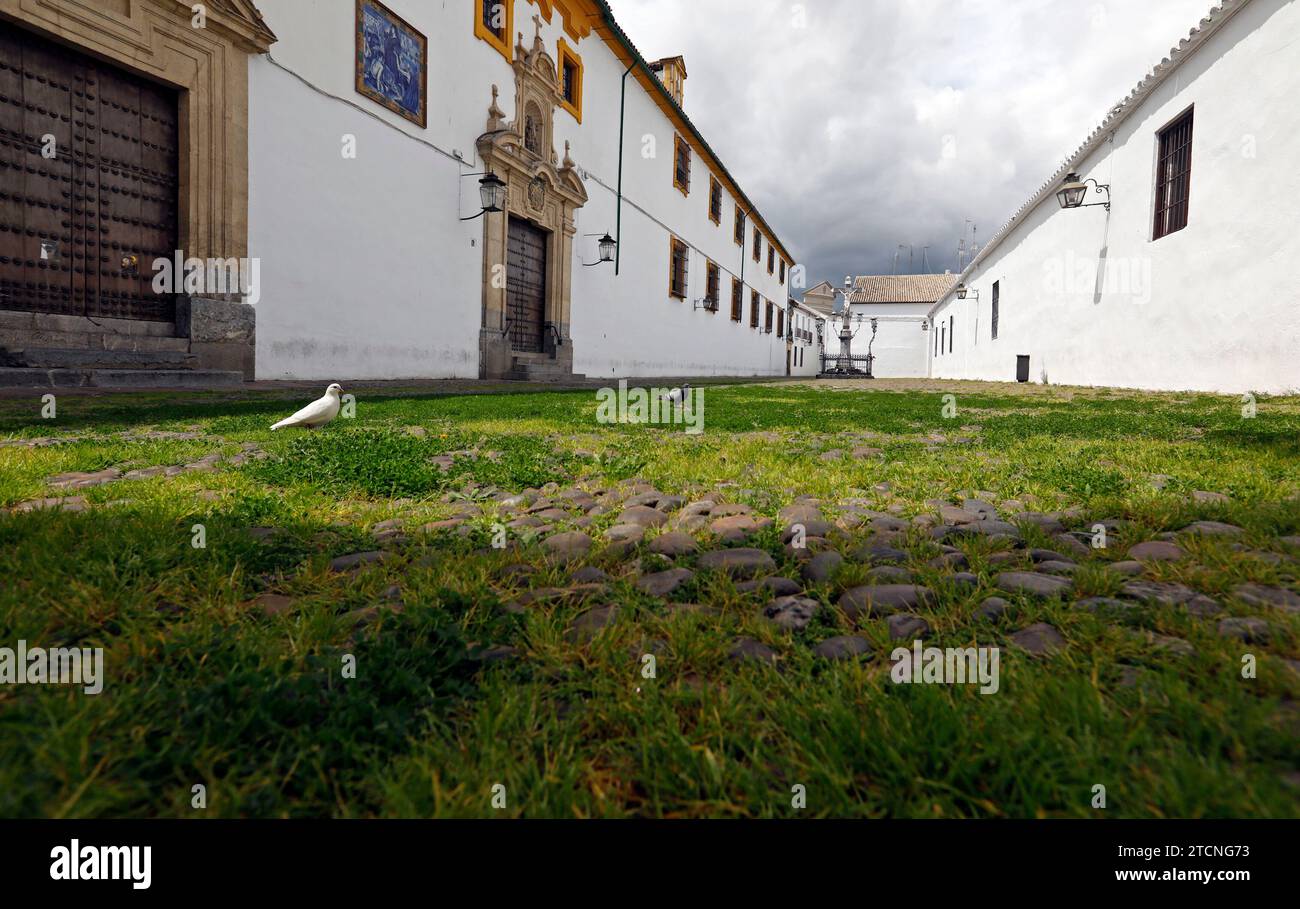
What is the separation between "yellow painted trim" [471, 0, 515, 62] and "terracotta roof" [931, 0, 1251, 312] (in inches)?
465

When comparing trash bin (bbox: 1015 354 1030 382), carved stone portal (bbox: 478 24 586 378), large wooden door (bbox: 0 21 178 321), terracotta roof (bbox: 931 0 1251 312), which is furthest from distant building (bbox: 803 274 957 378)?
large wooden door (bbox: 0 21 178 321)

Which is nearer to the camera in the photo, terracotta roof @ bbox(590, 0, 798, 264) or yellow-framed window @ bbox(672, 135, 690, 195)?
terracotta roof @ bbox(590, 0, 798, 264)

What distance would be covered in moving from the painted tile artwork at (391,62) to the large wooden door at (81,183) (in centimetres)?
Answer: 317

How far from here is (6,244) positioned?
22.4 feet

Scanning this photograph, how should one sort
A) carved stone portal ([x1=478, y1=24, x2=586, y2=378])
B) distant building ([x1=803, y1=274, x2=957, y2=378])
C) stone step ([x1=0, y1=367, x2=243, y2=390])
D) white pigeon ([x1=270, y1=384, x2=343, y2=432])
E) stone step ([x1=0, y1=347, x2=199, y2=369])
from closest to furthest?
white pigeon ([x1=270, y1=384, x2=343, y2=432])
stone step ([x1=0, y1=367, x2=243, y2=390])
stone step ([x1=0, y1=347, x2=199, y2=369])
carved stone portal ([x1=478, y1=24, x2=586, y2=378])
distant building ([x1=803, y1=274, x2=957, y2=378])

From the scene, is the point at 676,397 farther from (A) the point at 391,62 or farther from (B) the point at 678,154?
(B) the point at 678,154

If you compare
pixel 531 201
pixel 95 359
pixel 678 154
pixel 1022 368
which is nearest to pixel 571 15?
pixel 531 201

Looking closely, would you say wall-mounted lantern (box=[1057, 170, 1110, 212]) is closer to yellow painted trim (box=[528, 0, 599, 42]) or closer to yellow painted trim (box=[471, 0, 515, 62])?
yellow painted trim (box=[528, 0, 599, 42])

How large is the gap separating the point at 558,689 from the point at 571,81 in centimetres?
1762

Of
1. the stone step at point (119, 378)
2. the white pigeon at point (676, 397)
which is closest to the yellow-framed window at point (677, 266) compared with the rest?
the white pigeon at point (676, 397)

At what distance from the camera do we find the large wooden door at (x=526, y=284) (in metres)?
14.5

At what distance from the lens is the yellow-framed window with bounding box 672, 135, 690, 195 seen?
71.7ft

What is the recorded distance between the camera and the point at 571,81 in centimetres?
1602
